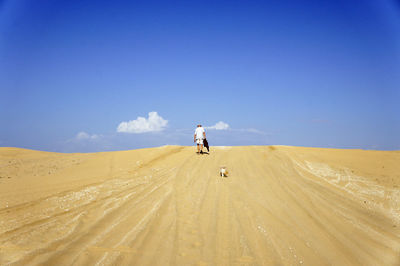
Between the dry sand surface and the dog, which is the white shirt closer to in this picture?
the dry sand surface

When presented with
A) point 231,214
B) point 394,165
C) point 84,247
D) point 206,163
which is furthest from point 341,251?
point 394,165

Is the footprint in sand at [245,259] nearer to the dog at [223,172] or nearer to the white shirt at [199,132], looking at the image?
the dog at [223,172]

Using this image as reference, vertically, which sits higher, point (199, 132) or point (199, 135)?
point (199, 132)

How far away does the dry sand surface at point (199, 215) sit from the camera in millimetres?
3717

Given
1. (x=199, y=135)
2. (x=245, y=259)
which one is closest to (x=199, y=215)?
(x=245, y=259)

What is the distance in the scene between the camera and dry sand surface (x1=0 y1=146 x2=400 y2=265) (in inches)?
146

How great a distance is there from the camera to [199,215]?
5008mm

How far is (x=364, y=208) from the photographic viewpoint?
6.03 m

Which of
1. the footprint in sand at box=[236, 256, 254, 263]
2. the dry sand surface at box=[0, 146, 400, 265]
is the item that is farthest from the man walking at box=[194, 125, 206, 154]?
the footprint in sand at box=[236, 256, 254, 263]

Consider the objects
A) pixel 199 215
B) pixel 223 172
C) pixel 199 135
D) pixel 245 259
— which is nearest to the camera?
pixel 245 259

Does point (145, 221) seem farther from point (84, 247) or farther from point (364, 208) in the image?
point (364, 208)

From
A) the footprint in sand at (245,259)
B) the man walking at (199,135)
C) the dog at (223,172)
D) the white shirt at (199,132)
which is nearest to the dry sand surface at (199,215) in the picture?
the footprint in sand at (245,259)

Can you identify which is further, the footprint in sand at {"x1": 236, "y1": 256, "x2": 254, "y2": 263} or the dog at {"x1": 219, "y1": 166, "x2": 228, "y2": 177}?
the dog at {"x1": 219, "y1": 166, "x2": 228, "y2": 177}

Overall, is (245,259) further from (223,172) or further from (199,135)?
(199,135)
